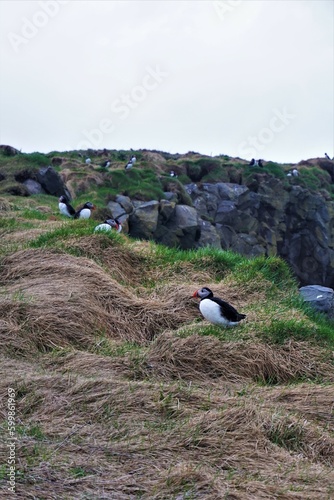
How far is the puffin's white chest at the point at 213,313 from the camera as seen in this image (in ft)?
24.7

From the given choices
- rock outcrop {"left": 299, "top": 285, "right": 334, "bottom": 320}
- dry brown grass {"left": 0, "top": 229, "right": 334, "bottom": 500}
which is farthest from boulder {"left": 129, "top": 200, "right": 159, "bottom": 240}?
dry brown grass {"left": 0, "top": 229, "right": 334, "bottom": 500}

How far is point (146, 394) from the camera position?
5.62m

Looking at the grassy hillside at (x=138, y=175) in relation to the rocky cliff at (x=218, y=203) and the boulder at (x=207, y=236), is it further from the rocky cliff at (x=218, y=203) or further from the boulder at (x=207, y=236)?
the boulder at (x=207, y=236)

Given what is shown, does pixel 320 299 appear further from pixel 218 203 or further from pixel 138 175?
pixel 218 203

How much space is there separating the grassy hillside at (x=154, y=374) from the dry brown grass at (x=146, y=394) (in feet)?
0.05

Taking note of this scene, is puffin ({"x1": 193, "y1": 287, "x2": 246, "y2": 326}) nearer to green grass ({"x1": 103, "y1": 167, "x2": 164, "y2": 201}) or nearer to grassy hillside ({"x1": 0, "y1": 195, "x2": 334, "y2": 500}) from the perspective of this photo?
grassy hillside ({"x1": 0, "y1": 195, "x2": 334, "y2": 500})

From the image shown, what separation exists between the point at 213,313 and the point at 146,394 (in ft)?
6.98

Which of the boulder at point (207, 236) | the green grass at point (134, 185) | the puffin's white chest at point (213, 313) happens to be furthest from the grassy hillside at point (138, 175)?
the puffin's white chest at point (213, 313)

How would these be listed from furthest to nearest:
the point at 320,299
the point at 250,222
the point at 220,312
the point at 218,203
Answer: the point at 250,222 < the point at 218,203 < the point at 320,299 < the point at 220,312

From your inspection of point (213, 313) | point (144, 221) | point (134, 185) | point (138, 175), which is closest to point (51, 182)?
point (144, 221)

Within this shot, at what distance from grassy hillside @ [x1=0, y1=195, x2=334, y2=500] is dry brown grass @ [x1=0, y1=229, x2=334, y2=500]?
2cm

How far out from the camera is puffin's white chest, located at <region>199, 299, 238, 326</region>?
7543 millimetres

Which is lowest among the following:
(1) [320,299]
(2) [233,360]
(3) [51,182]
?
(2) [233,360]

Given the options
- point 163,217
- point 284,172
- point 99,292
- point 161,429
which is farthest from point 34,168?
point 284,172
